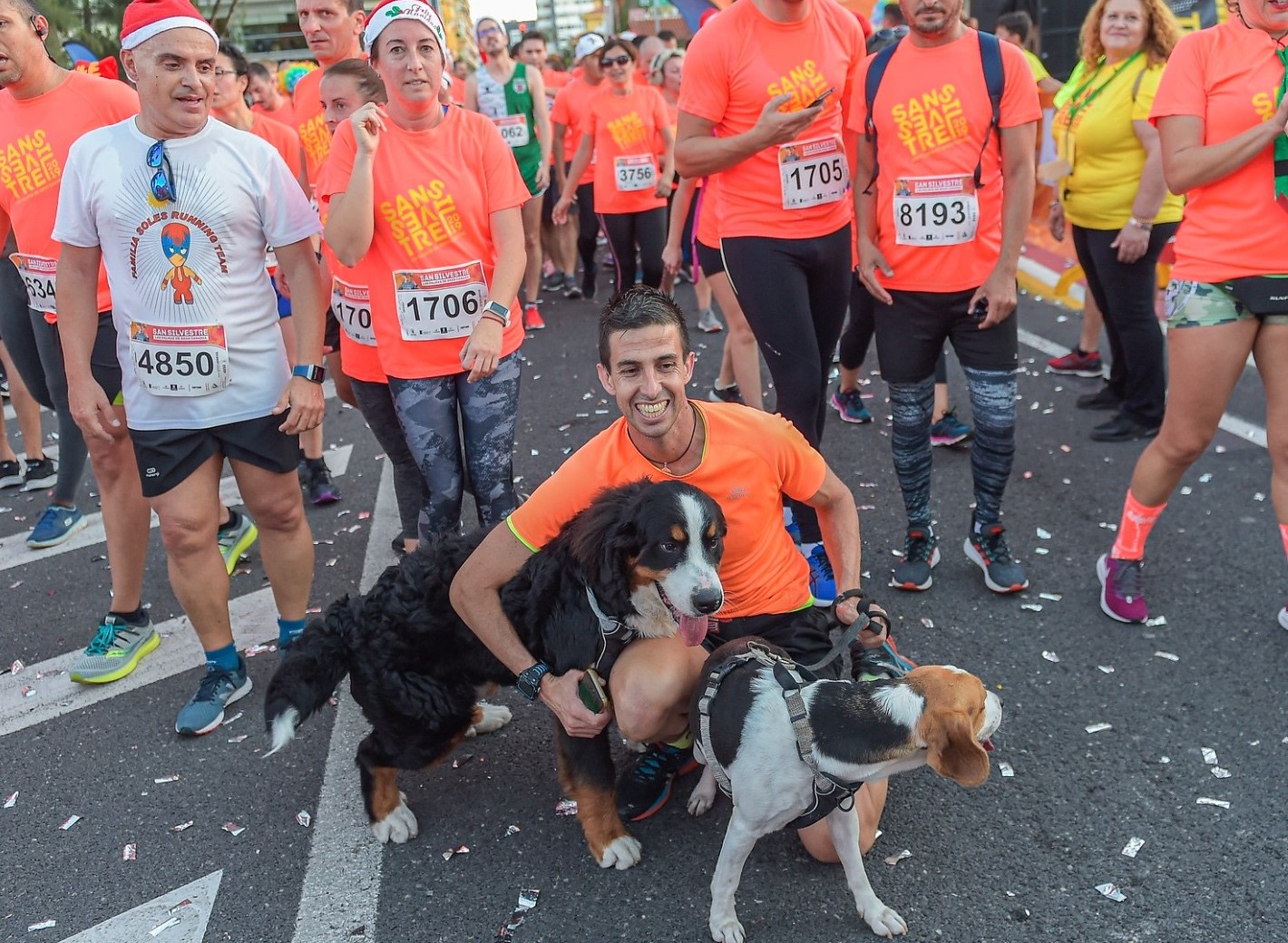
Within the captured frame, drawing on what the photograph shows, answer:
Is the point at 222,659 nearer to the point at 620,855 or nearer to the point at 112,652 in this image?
the point at 112,652

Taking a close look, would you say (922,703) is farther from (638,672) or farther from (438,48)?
(438,48)

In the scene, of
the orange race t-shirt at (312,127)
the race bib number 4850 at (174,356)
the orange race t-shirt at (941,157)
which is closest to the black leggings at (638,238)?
the orange race t-shirt at (312,127)

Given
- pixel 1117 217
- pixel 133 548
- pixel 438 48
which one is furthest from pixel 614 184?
pixel 133 548

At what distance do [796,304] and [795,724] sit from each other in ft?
6.81

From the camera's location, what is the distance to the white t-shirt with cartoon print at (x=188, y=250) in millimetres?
3328

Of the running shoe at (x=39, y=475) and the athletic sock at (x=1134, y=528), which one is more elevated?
the athletic sock at (x=1134, y=528)

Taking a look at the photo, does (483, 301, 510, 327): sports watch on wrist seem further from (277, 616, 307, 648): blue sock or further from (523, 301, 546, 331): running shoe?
(523, 301, 546, 331): running shoe

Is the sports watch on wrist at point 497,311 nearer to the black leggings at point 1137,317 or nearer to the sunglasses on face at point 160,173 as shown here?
the sunglasses on face at point 160,173

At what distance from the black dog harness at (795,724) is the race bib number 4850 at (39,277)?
312 centimetres

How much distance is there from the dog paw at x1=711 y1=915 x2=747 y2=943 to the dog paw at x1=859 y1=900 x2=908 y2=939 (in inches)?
12.5

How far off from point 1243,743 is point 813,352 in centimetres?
197

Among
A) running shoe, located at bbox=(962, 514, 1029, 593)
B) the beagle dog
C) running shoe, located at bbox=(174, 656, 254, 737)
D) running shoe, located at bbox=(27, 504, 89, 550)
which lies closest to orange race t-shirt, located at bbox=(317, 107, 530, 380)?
running shoe, located at bbox=(174, 656, 254, 737)

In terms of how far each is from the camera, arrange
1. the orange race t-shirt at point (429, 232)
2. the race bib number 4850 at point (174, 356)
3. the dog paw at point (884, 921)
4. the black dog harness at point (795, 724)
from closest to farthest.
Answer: the black dog harness at point (795, 724) → the dog paw at point (884, 921) → the race bib number 4850 at point (174, 356) → the orange race t-shirt at point (429, 232)

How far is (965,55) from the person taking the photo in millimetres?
3826
